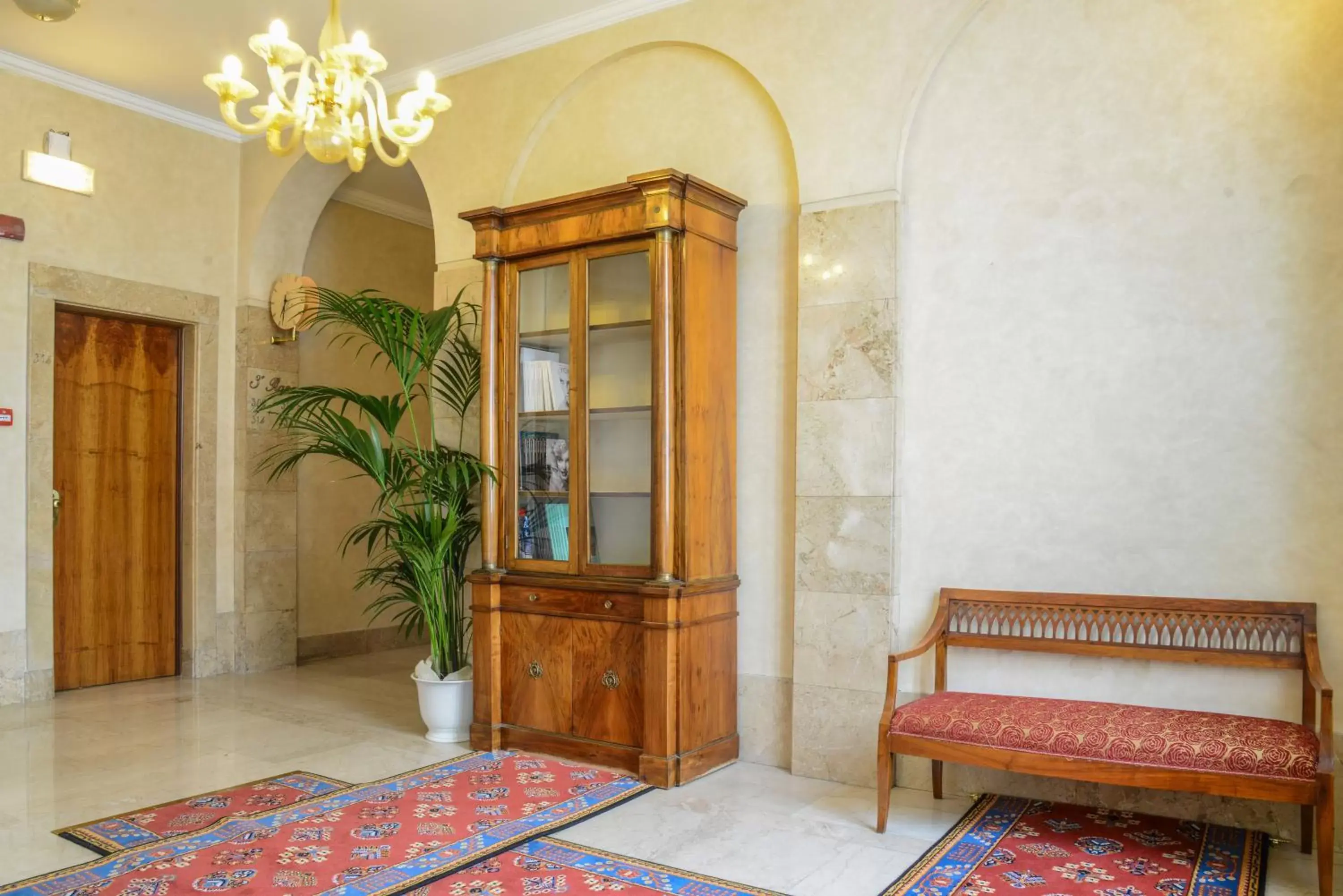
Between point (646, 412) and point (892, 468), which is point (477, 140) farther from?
point (892, 468)

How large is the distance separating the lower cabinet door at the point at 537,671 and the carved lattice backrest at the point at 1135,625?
1585 millimetres

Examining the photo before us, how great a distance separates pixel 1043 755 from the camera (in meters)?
2.99

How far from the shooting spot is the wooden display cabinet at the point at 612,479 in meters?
3.94

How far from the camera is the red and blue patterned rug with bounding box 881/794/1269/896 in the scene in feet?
9.11

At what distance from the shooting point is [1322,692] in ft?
9.03

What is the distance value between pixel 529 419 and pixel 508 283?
0.61 metres

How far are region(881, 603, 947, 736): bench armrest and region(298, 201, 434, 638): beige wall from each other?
3900mm

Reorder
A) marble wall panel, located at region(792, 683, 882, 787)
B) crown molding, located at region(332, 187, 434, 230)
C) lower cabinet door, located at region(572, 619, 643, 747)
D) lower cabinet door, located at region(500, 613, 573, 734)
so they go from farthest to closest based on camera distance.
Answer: crown molding, located at region(332, 187, 434, 230) < lower cabinet door, located at region(500, 613, 573, 734) < lower cabinet door, located at region(572, 619, 643, 747) < marble wall panel, located at region(792, 683, 882, 787)

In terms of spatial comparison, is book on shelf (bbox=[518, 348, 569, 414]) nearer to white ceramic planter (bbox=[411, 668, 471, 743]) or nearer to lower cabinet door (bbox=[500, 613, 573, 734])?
lower cabinet door (bbox=[500, 613, 573, 734])

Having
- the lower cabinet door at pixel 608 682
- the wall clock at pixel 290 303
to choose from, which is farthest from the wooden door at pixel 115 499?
the lower cabinet door at pixel 608 682

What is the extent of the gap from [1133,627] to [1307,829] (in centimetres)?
76

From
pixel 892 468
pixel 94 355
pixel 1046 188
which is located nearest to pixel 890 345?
pixel 892 468

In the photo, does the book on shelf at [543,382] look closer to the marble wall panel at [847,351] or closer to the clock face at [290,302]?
the marble wall panel at [847,351]

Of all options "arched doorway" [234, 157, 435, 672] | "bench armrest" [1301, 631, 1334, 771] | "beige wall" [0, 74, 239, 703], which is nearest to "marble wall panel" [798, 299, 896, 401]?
"bench armrest" [1301, 631, 1334, 771]
